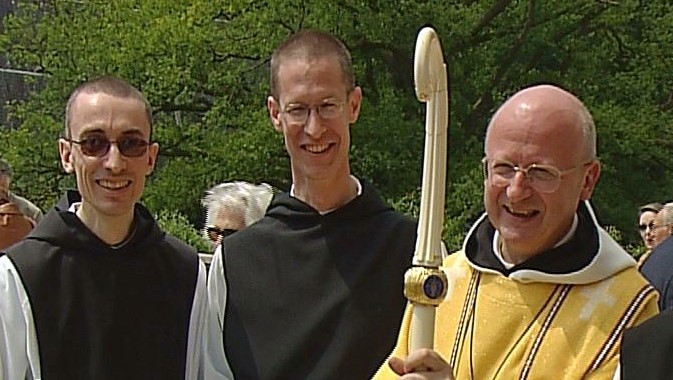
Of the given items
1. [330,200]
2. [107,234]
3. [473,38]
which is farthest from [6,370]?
[473,38]

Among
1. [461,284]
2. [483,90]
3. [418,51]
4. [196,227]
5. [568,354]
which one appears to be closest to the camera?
[418,51]

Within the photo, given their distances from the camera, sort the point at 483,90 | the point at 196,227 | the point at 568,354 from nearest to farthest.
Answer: the point at 568,354, the point at 196,227, the point at 483,90

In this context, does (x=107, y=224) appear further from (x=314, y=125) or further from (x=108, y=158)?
(x=314, y=125)

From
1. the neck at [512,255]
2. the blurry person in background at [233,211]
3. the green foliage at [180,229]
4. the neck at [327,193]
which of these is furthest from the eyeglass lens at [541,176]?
the green foliage at [180,229]

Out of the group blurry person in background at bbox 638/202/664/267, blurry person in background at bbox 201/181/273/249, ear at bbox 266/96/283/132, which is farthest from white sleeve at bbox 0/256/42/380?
blurry person in background at bbox 638/202/664/267

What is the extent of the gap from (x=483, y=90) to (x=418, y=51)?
38.4ft

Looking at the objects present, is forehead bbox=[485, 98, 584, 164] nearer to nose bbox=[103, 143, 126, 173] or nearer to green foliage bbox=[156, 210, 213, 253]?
nose bbox=[103, 143, 126, 173]

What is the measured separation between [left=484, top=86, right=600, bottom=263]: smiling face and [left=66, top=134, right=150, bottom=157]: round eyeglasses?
3.78ft

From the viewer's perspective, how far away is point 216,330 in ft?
13.4

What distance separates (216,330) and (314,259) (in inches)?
15.7

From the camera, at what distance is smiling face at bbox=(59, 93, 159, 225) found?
3.87 metres

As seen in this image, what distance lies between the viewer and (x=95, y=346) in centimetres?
393

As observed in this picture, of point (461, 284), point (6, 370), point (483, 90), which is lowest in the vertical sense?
point (6, 370)

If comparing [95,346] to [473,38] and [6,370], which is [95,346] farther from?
[473,38]
